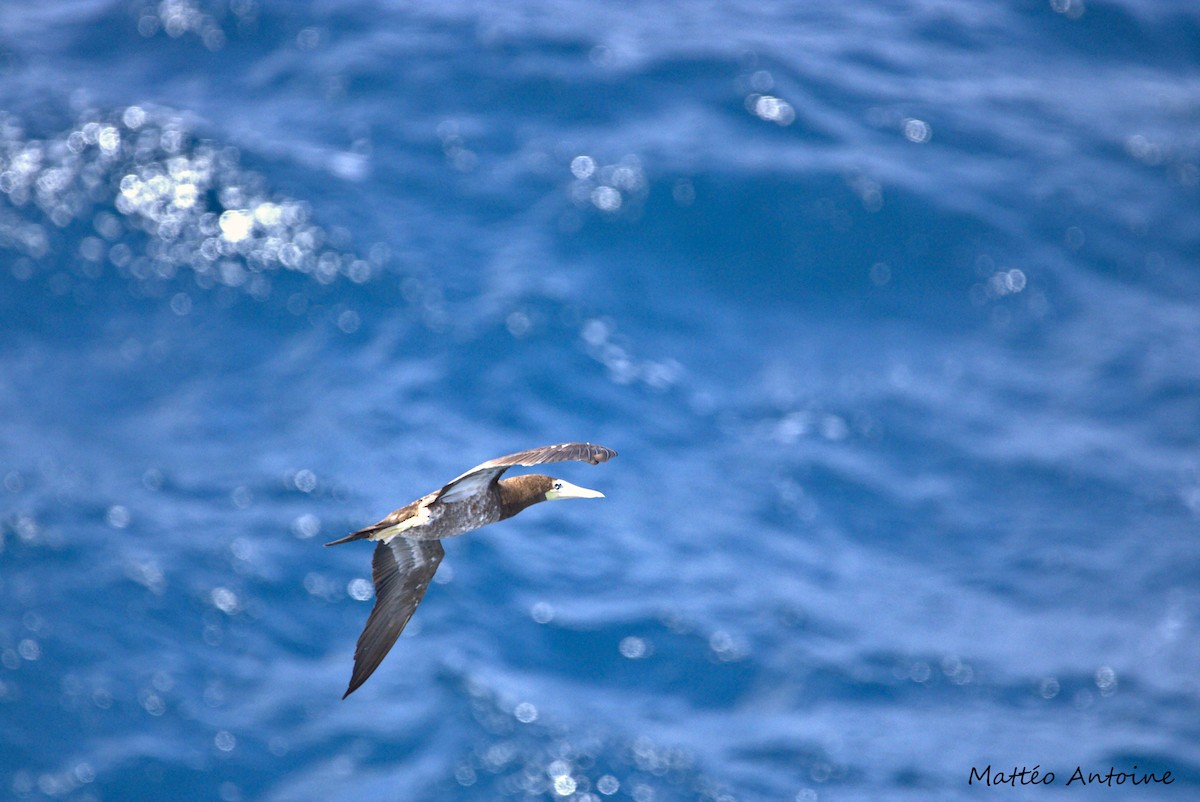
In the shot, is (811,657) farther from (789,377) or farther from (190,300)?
(190,300)

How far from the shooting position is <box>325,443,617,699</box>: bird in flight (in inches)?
558

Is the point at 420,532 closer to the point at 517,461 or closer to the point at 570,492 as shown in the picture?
the point at 570,492

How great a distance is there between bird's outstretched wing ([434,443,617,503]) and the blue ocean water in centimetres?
1418

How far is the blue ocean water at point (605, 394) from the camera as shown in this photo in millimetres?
28297

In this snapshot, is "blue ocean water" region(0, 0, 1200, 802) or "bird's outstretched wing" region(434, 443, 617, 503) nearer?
"bird's outstretched wing" region(434, 443, 617, 503)

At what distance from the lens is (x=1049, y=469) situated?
1273 inches

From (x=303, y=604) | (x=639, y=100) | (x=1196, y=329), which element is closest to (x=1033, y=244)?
(x=1196, y=329)

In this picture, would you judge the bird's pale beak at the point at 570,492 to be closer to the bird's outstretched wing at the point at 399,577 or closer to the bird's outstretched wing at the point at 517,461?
the bird's outstretched wing at the point at 517,461

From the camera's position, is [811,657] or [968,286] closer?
[811,657]

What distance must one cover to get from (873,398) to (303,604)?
14.1 meters
